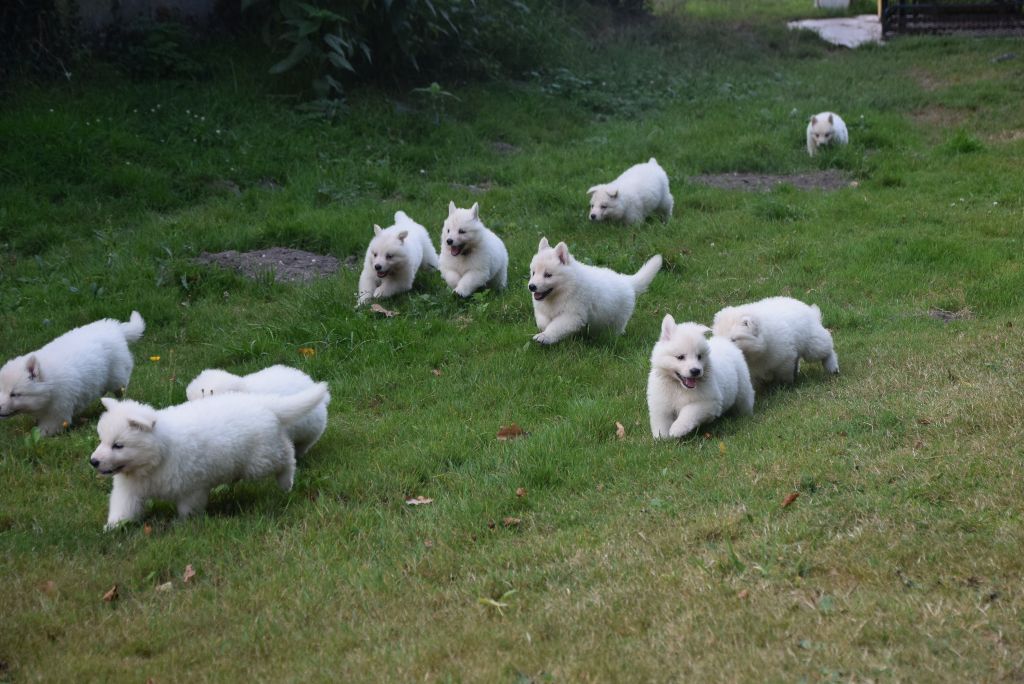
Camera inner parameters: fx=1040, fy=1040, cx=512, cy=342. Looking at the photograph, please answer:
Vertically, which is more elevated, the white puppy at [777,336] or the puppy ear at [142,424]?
the puppy ear at [142,424]

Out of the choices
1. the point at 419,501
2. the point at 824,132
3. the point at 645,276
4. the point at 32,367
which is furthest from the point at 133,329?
the point at 824,132

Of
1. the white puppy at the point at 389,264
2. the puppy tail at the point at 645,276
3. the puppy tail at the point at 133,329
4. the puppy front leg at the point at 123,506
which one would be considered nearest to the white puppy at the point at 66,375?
the puppy tail at the point at 133,329

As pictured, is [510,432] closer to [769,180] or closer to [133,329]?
[133,329]

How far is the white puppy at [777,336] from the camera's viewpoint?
661 centimetres

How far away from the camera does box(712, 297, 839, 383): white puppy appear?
661 cm

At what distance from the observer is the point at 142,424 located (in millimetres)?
5098

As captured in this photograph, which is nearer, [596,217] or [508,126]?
[596,217]

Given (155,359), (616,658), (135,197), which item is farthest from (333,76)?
(616,658)

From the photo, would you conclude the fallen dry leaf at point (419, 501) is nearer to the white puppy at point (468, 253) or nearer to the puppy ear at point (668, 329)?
the puppy ear at point (668, 329)

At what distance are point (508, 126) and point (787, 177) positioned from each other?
3891mm

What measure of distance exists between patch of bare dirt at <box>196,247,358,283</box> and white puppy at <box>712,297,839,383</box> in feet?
13.9

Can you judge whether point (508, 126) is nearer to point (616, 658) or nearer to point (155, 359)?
point (155, 359)

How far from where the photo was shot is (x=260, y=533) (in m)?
5.13

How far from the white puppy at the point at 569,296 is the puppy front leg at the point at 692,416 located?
190 centimetres
